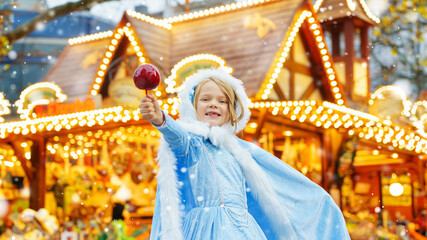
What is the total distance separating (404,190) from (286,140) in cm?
662

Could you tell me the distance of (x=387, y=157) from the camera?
1705 cm

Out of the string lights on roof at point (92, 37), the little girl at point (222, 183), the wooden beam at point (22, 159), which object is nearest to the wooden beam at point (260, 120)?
the wooden beam at point (22, 159)

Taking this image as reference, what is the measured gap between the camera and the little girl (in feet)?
10.6

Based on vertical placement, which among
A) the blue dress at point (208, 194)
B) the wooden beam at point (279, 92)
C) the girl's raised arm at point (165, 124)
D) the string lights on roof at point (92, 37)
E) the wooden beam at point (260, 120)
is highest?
the string lights on roof at point (92, 37)

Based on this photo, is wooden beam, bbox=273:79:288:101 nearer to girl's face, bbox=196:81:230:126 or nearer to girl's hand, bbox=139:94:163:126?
girl's face, bbox=196:81:230:126

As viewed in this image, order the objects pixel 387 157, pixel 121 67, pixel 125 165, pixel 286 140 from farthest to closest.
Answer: pixel 387 157 → pixel 286 140 → pixel 125 165 → pixel 121 67

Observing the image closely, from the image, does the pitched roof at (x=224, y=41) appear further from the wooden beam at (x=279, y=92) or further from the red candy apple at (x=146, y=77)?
the red candy apple at (x=146, y=77)

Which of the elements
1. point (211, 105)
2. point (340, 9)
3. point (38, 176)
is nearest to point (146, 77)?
point (211, 105)

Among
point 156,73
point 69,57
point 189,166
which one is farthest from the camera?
point 69,57

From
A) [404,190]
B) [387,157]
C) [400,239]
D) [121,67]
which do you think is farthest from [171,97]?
[404,190]

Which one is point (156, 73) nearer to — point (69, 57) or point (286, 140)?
point (286, 140)

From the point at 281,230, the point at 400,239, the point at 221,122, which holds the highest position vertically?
the point at 221,122

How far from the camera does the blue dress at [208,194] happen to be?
10.6 ft

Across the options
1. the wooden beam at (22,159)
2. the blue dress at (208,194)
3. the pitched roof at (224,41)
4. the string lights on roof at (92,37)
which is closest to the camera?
the blue dress at (208,194)
